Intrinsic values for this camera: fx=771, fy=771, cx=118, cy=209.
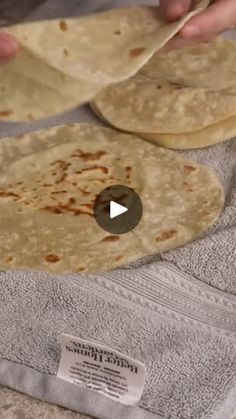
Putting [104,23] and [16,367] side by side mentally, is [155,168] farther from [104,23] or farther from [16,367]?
[16,367]

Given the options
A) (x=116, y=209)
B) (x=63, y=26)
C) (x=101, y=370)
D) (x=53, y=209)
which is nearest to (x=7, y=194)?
(x=53, y=209)

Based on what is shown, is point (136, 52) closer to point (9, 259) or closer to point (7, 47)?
point (7, 47)

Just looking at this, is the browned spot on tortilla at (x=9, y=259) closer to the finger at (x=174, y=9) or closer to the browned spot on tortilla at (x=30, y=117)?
the browned spot on tortilla at (x=30, y=117)

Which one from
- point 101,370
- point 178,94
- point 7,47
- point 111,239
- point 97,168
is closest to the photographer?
point 101,370

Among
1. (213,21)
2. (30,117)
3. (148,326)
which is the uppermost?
(213,21)

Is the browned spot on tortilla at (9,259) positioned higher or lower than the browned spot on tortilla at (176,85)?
lower

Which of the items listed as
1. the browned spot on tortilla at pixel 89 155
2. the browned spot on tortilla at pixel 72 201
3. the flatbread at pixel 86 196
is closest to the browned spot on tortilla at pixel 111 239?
the flatbread at pixel 86 196

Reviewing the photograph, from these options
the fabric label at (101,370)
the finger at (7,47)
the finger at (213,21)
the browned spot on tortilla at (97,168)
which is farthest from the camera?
the browned spot on tortilla at (97,168)

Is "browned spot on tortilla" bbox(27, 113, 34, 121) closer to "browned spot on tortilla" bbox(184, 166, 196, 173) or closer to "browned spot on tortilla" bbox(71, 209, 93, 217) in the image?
"browned spot on tortilla" bbox(71, 209, 93, 217)
